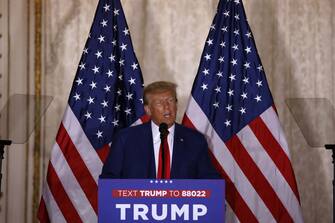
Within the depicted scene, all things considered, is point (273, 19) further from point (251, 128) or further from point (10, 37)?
point (10, 37)

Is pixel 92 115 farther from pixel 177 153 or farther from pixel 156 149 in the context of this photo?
pixel 177 153

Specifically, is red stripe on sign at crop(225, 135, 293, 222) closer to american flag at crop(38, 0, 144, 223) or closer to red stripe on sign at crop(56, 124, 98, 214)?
american flag at crop(38, 0, 144, 223)

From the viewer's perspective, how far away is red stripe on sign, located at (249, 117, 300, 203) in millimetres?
4191

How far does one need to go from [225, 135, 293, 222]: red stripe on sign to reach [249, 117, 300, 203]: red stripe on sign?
0.15m

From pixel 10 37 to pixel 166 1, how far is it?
140 centimetres

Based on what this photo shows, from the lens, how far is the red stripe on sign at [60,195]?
413 cm

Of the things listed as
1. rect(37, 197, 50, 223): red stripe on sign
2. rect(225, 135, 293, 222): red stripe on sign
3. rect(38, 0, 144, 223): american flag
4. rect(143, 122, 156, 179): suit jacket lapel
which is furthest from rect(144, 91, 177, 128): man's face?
rect(37, 197, 50, 223): red stripe on sign

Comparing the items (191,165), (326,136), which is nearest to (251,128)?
(326,136)

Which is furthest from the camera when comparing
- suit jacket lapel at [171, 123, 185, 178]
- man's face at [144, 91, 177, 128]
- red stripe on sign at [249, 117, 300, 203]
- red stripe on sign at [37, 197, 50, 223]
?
red stripe on sign at [249, 117, 300, 203]

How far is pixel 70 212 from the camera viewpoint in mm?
4156

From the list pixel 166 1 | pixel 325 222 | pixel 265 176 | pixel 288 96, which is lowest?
pixel 325 222

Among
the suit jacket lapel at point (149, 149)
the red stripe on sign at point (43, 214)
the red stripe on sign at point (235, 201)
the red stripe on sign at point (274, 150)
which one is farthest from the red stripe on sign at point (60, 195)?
the red stripe on sign at point (274, 150)

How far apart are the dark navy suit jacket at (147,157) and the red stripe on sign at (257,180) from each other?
111 cm

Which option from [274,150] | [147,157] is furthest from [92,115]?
[274,150]
